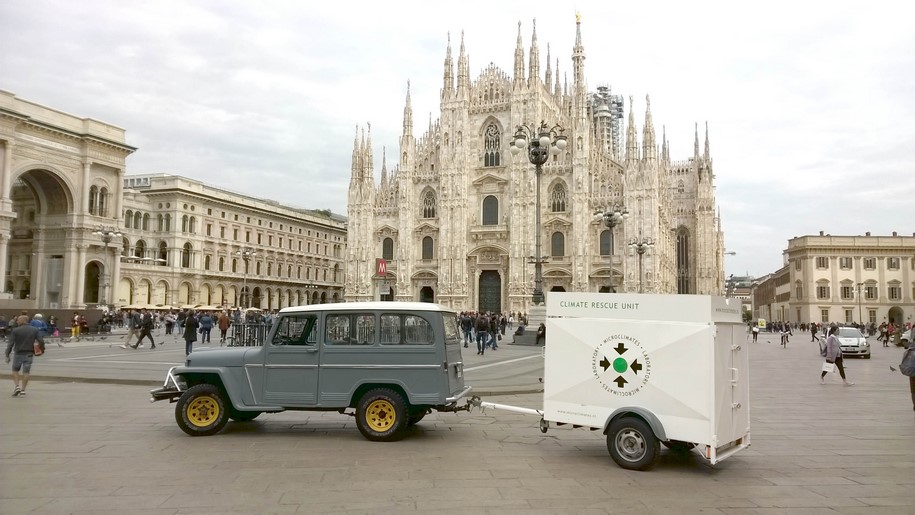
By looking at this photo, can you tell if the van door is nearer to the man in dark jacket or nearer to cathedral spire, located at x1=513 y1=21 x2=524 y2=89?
Result: the man in dark jacket

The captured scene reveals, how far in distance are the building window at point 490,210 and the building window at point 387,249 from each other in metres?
7.92

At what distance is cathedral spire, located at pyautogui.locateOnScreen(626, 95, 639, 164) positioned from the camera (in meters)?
45.2

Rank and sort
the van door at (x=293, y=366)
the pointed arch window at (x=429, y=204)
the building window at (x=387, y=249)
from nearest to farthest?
the van door at (x=293, y=366), the pointed arch window at (x=429, y=204), the building window at (x=387, y=249)

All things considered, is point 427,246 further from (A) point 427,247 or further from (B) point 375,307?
(B) point 375,307

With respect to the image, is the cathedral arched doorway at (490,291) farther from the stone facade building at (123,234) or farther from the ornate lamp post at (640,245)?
the stone facade building at (123,234)

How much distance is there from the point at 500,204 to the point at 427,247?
6.79m

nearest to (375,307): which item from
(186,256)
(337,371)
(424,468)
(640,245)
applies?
(337,371)

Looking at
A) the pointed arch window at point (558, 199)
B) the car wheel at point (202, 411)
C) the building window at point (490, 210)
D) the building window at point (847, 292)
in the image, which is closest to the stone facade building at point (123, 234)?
the building window at point (490, 210)

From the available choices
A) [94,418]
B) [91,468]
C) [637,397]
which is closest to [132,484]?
[91,468]

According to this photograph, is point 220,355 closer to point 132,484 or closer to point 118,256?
point 132,484

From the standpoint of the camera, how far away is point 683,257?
219 feet

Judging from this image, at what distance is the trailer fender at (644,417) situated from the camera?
6.46m

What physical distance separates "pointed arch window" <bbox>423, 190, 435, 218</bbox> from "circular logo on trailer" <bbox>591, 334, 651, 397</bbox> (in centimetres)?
4541

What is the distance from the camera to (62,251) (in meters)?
43.0
